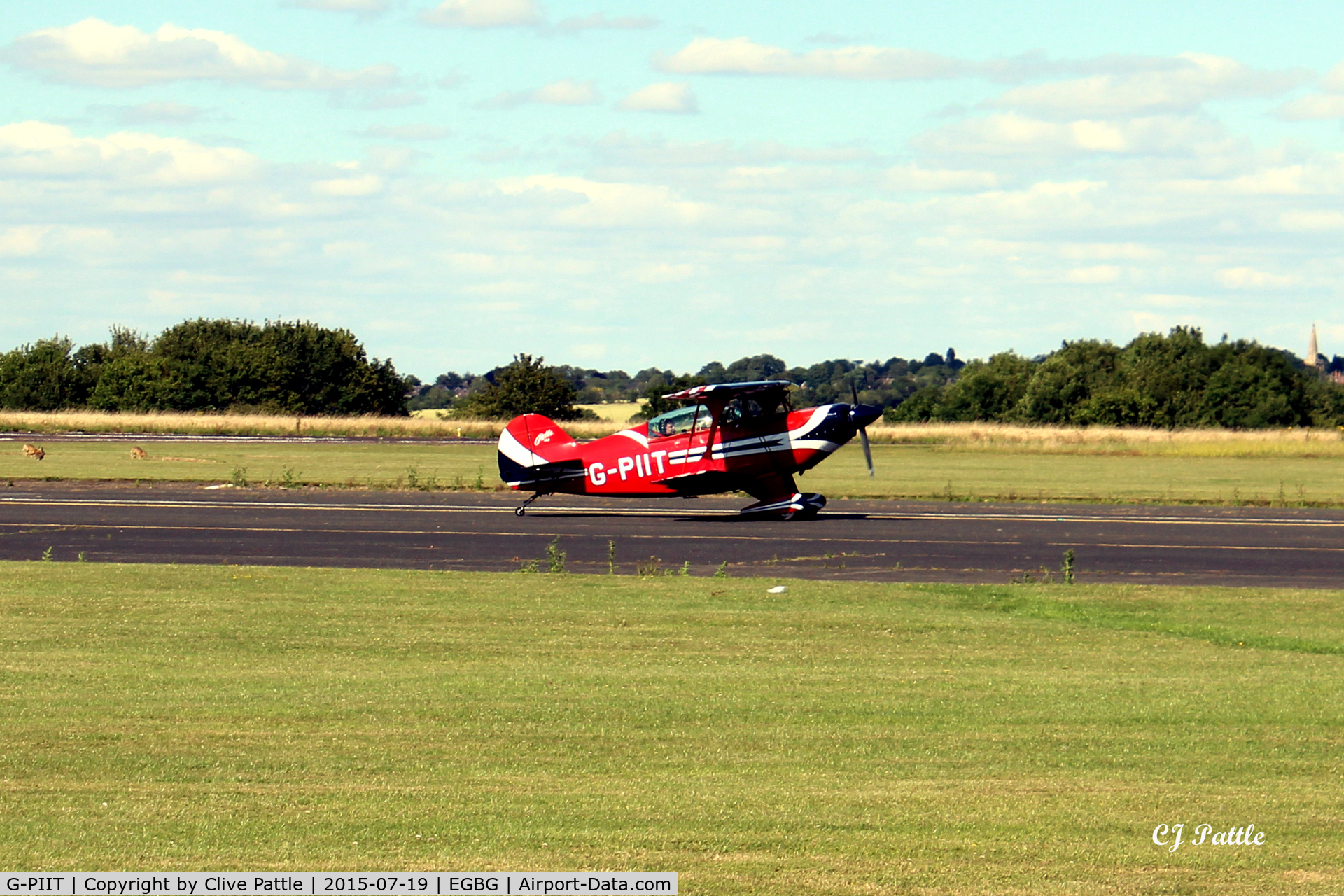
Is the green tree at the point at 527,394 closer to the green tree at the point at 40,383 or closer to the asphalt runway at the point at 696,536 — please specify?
the green tree at the point at 40,383

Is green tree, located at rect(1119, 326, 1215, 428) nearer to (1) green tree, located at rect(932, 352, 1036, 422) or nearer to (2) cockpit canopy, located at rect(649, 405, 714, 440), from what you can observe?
(1) green tree, located at rect(932, 352, 1036, 422)

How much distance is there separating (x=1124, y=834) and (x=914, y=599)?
10.9 metres

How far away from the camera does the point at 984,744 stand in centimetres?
956

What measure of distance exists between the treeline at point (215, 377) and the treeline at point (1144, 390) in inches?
1701

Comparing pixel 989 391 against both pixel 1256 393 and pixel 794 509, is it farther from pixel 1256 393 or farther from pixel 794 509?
pixel 794 509

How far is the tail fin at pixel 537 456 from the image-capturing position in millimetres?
34344

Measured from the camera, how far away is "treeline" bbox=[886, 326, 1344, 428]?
92438 mm

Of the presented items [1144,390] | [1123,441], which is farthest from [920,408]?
[1123,441]

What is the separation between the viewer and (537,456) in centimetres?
3469

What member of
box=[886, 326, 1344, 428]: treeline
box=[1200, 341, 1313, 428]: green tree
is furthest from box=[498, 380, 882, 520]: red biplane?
box=[1200, 341, 1313, 428]: green tree

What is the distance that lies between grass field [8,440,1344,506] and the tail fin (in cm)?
657
